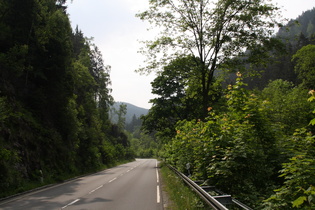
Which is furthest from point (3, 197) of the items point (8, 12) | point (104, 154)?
point (104, 154)

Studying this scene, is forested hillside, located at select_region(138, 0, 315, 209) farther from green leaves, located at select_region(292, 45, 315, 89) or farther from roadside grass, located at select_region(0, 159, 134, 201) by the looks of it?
roadside grass, located at select_region(0, 159, 134, 201)

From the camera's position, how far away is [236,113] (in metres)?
7.94

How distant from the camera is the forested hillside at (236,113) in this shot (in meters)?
6.61

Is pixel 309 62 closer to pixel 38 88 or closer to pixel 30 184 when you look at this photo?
pixel 38 88

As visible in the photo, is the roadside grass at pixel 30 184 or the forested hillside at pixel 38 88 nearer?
the roadside grass at pixel 30 184

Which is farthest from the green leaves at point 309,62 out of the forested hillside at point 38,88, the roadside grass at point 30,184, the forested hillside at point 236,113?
the roadside grass at point 30,184

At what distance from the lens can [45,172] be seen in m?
19.2

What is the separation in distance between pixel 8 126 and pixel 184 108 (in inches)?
829

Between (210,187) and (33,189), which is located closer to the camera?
(210,187)

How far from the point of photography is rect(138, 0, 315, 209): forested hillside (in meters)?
6.61

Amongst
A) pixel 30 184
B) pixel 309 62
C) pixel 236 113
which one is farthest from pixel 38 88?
pixel 309 62

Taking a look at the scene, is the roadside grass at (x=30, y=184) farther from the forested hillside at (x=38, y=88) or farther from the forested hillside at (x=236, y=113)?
the forested hillside at (x=236, y=113)

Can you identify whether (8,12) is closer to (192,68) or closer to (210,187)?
(192,68)

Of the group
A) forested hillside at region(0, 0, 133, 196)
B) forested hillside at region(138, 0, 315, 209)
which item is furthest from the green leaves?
forested hillside at region(0, 0, 133, 196)
